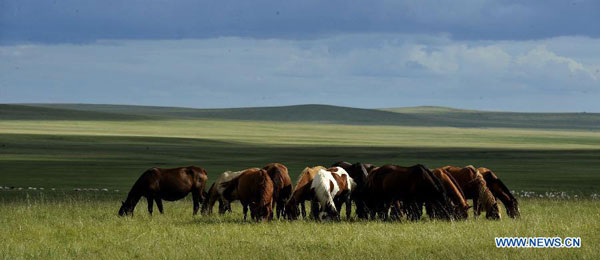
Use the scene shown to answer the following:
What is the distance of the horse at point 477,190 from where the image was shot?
21156mm

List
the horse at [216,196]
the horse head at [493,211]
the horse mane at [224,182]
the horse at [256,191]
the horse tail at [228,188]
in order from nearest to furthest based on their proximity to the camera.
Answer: the horse at [256,191] < the horse head at [493,211] < the horse tail at [228,188] < the horse mane at [224,182] < the horse at [216,196]

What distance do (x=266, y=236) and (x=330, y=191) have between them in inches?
129

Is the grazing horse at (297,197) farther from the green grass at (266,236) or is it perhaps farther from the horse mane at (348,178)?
the horse mane at (348,178)

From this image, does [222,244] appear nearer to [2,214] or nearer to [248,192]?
[248,192]

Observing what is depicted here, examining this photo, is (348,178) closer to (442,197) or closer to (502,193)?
(442,197)

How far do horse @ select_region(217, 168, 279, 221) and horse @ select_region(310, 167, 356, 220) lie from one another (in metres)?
1.05

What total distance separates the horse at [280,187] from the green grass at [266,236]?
1066 mm

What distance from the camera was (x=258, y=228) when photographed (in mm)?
19078

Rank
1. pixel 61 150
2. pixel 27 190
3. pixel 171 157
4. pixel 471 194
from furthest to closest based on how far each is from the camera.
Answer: pixel 61 150, pixel 171 157, pixel 27 190, pixel 471 194

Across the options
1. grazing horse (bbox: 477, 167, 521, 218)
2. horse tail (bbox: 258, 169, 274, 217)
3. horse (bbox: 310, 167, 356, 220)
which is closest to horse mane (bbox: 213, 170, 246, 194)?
horse tail (bbox: 258, 169, 274, 217)

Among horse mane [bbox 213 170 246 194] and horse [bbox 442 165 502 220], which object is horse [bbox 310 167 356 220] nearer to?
horse mane [bbox 213 170 246 194]

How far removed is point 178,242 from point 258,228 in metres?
2.45

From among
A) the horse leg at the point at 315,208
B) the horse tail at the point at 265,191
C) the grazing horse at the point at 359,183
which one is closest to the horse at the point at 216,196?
the horse tail at the point at 265,191

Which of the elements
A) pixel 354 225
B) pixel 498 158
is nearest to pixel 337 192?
pixel 354 225
